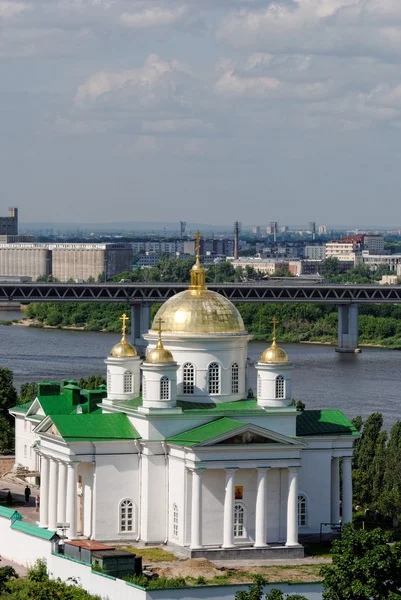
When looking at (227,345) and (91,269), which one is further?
(91,269)

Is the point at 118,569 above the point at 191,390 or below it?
below

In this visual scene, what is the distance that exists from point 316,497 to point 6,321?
76876mm

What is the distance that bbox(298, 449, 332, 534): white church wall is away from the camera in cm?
3209

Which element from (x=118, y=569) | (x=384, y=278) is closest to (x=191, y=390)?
Answer: (x=118, y=569)

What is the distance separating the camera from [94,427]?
103 ft

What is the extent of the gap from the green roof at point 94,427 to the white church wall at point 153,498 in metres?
0.53

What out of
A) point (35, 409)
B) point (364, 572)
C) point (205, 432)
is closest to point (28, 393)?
point (35, 409)

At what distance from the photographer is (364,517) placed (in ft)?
112

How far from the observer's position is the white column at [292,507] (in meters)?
30.7

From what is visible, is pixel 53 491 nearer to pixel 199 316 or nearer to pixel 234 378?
pixel 234 378

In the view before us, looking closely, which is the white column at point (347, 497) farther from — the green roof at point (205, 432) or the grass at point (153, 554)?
the grass at point (153, 554)

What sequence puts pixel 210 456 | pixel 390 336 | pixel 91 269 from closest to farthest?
A: pixel 210 456 < pixel 390 336 < pixel 91 269

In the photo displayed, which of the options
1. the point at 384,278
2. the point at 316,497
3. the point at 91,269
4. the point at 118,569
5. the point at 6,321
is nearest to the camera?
the point at 118,569

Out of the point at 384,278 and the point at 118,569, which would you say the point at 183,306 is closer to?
the point at 118,569
